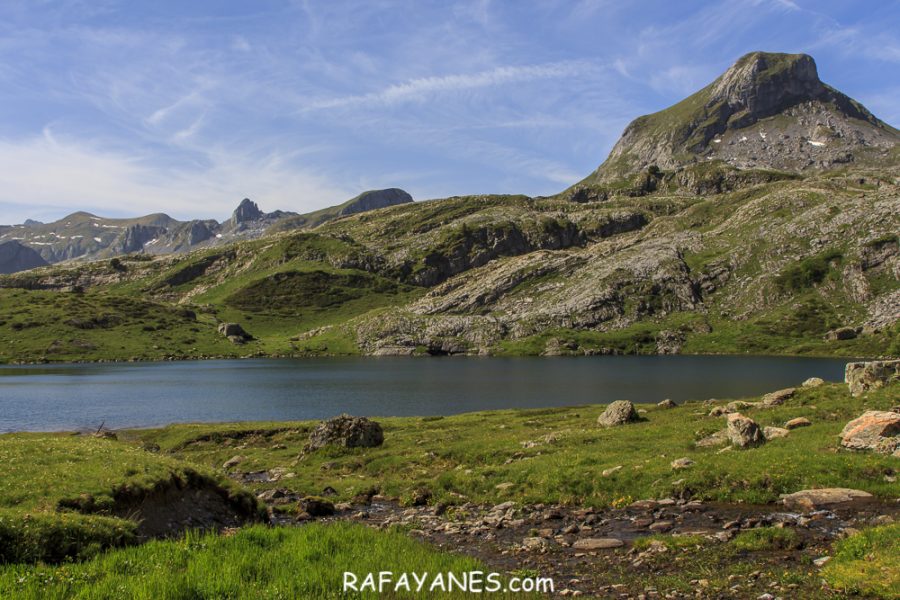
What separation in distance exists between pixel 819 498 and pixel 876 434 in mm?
7825

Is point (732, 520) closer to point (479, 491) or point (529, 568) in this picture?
point (529, 568)

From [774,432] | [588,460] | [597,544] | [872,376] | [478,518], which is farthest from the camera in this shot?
[872,376]

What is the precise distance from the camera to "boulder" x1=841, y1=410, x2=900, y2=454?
25.2 m

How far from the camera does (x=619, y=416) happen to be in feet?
153

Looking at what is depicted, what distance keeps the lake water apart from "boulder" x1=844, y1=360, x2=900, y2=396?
56.0 metres

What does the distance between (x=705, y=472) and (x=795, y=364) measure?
607 ft

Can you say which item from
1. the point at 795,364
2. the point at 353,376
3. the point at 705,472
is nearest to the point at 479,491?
the point at 705,472

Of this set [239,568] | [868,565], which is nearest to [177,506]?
[239,568]

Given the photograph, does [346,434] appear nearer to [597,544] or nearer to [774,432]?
[597,544]

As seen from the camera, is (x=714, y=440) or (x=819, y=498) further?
(x=714, y=440)

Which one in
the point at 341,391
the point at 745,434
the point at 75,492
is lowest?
the point at 341,391

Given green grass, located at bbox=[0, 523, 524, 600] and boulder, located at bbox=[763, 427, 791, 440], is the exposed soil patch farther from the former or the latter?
boulder, located at bbox=[763, 427, 791, 440]

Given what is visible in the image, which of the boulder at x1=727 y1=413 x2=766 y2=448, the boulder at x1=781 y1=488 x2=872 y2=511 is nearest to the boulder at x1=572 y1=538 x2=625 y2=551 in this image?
the boulder at x1=781 y1=488 x2=872 y2=511

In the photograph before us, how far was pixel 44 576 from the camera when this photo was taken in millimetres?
12273
